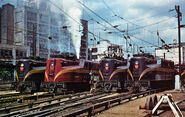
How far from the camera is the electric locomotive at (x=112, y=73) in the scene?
18656 millimetres

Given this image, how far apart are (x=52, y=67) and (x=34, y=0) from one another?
70265mm

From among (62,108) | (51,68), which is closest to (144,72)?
(51,68)

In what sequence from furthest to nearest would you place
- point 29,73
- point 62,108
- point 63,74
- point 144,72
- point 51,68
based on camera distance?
point 29,73 < point 51,68 < point 63,74 < point 144,72 < point 62,108

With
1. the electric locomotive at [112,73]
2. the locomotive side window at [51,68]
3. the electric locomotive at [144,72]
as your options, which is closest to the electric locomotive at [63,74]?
the locomotive side window at [51,68]

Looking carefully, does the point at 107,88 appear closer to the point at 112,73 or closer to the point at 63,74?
the point at 112,73

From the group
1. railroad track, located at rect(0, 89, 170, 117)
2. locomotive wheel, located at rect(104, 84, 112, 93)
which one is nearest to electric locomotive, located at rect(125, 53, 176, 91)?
locomotive wheel, located at rect(104, 84, 112, 93)

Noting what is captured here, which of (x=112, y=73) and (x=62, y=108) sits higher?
(x=112, y=73)

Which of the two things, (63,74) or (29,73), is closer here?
(63,74)

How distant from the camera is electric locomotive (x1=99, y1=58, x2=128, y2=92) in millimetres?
18656

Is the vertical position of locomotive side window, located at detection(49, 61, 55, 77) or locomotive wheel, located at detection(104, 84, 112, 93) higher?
locomotive side window, located at detection(49, 61, 55, 77)

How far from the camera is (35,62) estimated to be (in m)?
21.1

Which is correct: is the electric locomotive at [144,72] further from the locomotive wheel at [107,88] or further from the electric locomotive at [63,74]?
the electric locomotive at [63,74]

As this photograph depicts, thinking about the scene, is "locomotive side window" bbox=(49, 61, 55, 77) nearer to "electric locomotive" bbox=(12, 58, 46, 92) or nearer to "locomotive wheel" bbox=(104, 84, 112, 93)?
"electric locomotive" bbox=(12, 58, 46, 92)

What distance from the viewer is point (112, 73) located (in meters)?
19.1
